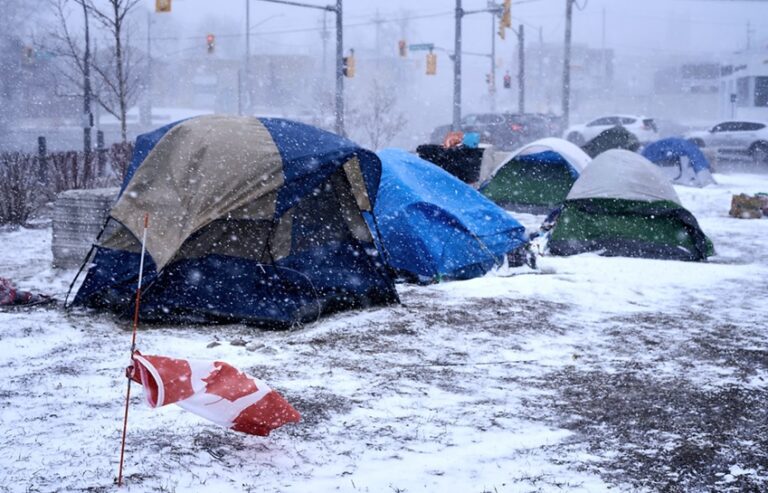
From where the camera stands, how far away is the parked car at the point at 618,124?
33656mm

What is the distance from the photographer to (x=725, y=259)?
437 inches

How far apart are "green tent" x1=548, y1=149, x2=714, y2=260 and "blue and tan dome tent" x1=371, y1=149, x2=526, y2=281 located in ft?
5.43

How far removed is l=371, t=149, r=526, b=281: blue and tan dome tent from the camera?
29.8 ft

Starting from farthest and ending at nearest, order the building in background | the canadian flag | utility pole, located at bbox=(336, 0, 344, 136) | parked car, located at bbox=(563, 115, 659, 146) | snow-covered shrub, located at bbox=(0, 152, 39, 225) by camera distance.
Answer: the building in background < parked car, located at bbox=(563, 115, 659, 146) < utility pole, located at bbox=(336, 0, 344, 136) < snow-covered shrub, located at bbox=(0, 152, 39, 225) < the canadian flag

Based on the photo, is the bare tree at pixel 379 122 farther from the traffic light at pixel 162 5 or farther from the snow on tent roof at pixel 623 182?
the snow on tent roof at pixel 623 182

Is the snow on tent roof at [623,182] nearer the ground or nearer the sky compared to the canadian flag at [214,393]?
nearer the sky

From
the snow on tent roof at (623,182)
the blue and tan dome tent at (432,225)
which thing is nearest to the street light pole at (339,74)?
the snow on tent roof at (623,182)

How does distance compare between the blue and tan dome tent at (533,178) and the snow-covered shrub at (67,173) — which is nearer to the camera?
the snow-covered shrub at (67,173)

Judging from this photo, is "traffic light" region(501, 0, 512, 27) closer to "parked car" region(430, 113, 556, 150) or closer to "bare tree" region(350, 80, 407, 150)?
"parked car" region(430, 113, 556, 150)

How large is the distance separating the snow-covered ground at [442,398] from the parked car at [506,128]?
25.1 m

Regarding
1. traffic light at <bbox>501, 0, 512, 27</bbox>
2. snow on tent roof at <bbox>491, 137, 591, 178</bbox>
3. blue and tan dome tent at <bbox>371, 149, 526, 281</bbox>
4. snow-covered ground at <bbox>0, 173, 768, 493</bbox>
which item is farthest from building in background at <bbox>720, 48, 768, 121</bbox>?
snow-covered ground at <bbox>0, 173, 768, 493</bbox>

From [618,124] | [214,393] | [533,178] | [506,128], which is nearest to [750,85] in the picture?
[618,124]

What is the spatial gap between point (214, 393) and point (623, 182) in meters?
8.30

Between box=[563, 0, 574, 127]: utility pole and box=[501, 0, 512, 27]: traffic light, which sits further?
box=[563, 0, 574, 127]: utility pole
